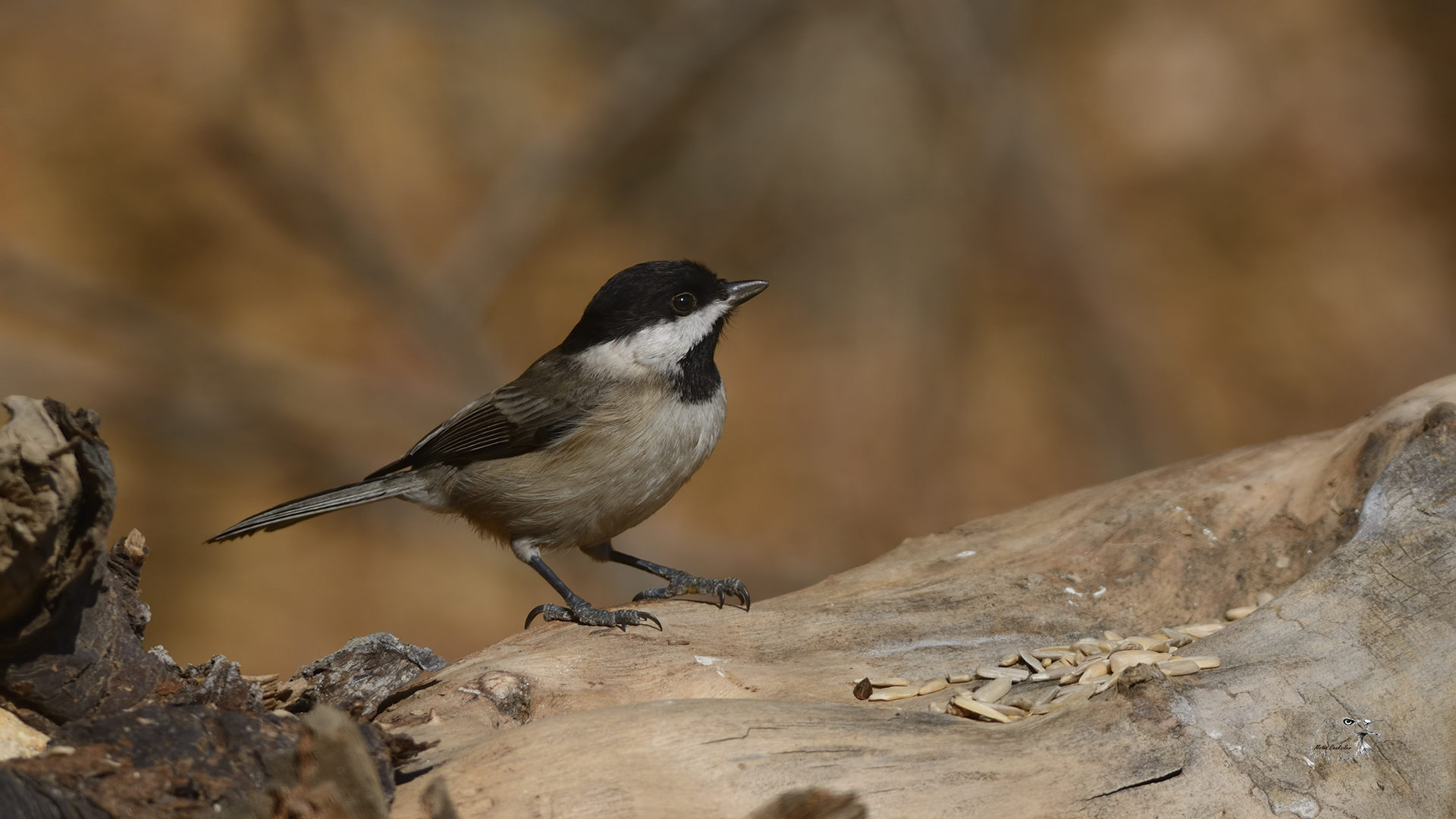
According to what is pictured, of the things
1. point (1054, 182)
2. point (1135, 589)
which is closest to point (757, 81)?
point (1054, 182)

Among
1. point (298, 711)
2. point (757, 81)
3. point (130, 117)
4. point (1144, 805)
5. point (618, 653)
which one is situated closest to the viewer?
point (1144, 805)

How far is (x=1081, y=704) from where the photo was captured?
2539mm

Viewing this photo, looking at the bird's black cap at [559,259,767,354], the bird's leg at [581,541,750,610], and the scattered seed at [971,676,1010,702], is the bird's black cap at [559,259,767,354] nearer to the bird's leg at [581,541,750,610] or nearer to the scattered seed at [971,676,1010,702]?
the bird's leg at [581,541,750,610]

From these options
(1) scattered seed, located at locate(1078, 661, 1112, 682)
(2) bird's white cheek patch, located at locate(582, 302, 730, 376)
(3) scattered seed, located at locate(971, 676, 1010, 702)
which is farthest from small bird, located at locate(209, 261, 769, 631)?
(1) scattered seed, located at locate(1078, 661, 1112, 682)

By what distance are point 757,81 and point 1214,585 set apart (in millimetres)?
7562

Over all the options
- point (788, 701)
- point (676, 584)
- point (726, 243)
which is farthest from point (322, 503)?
point (726, 243)

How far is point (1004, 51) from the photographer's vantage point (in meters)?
9.70

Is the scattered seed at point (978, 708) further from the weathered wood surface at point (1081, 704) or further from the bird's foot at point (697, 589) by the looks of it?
the bird's foot at point (697, 589)

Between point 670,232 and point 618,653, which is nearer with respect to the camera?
point 618,653

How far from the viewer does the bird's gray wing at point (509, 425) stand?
4.18 m

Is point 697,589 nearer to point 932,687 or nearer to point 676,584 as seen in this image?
point 676,584

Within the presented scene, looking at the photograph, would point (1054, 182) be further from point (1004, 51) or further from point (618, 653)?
point (618, 653)

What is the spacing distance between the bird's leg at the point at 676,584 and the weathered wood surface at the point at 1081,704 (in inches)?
3.5

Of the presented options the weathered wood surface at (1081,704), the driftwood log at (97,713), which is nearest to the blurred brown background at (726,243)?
the weathered wood surface at (1081,704)
